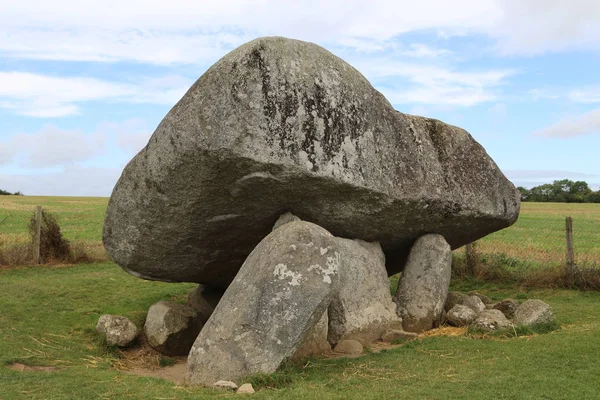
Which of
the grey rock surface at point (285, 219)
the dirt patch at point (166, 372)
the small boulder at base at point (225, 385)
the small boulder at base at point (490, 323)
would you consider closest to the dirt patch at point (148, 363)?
the dirt patch at point (166, 372)

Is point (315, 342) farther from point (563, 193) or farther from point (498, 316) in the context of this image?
point (563, 193)

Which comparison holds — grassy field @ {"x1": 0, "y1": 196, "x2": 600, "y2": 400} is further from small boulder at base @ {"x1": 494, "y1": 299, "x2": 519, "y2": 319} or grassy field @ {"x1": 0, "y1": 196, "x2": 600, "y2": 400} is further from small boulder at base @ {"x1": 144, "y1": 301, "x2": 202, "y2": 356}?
small boulder at base @ {"x1": 494, "y1": 299, "x2": 519, "y2": 319}

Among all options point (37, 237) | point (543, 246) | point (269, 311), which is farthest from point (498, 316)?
point (37, 237)

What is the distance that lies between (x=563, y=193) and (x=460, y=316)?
198ft

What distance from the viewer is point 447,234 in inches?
467

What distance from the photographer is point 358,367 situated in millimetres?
8422

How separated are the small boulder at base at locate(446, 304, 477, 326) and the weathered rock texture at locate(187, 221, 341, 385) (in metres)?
3.42

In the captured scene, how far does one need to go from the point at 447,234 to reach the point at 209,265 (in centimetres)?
439

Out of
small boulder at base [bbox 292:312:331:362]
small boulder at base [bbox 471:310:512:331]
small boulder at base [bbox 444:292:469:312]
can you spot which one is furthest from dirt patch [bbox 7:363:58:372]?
small boulder at base [bbox 444:292:469:312]

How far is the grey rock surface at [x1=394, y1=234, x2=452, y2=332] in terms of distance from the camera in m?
10.9

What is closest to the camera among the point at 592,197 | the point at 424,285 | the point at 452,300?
the point at 424,285

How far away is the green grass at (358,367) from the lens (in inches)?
285

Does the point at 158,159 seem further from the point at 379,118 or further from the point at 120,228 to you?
the point at 379,118

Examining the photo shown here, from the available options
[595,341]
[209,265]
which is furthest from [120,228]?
[595,341]
